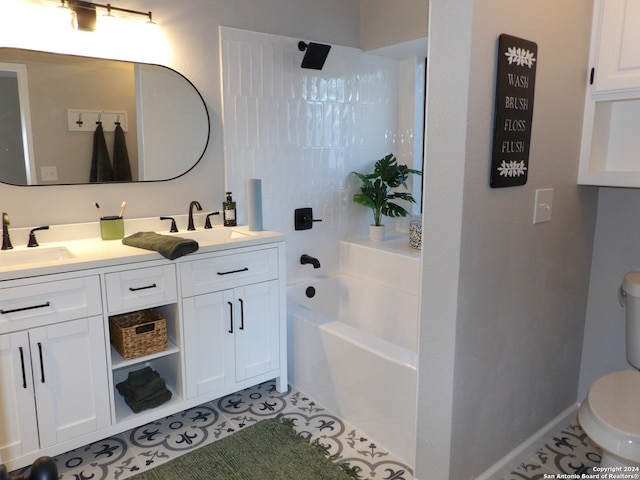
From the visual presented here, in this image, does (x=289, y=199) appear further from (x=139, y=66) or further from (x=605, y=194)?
(x=605, y=194)

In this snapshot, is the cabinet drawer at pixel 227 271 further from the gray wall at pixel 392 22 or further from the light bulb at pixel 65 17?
the gray wall at pixel 392 22

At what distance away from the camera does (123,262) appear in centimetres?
203

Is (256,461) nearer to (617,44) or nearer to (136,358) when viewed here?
(136,358)

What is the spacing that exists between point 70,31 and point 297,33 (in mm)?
1322

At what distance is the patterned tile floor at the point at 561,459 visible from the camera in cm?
203

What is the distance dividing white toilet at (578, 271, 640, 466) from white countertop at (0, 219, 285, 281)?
1560 mm

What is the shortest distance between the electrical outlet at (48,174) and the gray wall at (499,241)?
1733mm

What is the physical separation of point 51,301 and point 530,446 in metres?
2.11

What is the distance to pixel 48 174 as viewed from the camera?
7.43ft

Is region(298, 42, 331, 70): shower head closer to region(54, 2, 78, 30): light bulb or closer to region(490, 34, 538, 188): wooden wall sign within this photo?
region(54, 2, 78, 30): light bulb

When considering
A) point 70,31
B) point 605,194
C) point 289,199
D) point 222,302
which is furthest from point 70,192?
point 605,194

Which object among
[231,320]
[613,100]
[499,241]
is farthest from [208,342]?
[613,100]

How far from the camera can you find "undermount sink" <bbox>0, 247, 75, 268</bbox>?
210 centimetres

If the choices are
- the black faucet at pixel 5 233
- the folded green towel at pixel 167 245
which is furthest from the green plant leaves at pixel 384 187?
the black faucet at pixel 5 233
